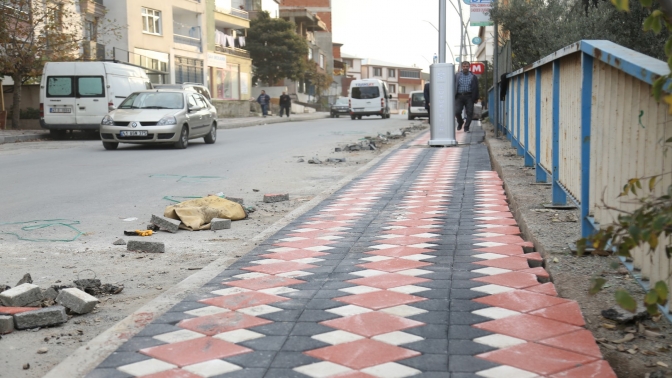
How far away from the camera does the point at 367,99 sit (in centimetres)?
4544

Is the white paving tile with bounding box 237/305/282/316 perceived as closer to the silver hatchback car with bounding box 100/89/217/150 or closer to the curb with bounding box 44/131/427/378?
the curb with bounding box 44/131/427/378

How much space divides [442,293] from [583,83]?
1635mm

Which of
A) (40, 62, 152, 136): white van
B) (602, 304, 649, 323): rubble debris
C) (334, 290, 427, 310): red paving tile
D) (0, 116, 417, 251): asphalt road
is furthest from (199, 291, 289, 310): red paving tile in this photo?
(40, 62, 152, 136): white van

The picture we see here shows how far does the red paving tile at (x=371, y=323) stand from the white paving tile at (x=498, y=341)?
37cm

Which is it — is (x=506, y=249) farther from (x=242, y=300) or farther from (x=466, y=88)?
(x=466, y=88)

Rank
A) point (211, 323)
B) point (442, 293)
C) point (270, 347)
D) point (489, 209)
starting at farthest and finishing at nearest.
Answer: point (489, 209) → point (442, 293) → point (211, 323) → point (270, 347)

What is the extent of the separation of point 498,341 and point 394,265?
182 cm

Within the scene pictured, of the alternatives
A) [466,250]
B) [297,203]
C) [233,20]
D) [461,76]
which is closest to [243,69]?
[233,20]

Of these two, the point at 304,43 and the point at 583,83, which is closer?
the point at 583,83

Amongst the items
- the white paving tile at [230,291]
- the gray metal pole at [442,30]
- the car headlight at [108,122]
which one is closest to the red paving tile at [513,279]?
the white paving tile at [230,291]

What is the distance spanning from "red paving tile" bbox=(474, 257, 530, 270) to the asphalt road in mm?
3157

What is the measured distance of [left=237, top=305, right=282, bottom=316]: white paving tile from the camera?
419 cm

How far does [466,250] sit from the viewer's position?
19.0ft

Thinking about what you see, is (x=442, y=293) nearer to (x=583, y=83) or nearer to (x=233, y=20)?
(x=583, y=83)
